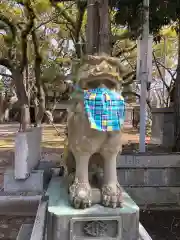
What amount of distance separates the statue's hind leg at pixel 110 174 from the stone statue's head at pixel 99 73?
1.48 feet

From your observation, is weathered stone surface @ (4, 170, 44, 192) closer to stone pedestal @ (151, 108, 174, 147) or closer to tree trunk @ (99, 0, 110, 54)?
tree trunk @ (99, 0, 110, 54)

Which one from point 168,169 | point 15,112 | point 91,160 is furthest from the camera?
point 15,112

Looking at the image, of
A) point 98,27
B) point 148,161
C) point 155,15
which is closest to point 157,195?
point 148,161

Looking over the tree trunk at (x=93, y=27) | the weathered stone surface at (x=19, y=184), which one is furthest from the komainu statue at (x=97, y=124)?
the tree trunk at (x=93, y=27)

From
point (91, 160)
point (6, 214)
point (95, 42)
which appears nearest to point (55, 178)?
point (91, 160)

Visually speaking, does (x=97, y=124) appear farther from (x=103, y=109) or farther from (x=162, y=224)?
(x=162, y=224)

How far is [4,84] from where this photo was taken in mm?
28031

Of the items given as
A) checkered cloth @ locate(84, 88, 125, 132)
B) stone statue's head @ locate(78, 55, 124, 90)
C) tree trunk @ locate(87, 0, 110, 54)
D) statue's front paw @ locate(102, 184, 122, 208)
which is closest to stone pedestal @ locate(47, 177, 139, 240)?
statue's front paw @ locate(102, 184, 122, 208)

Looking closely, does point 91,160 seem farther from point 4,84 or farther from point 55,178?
point 4,84

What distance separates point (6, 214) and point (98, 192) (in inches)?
102

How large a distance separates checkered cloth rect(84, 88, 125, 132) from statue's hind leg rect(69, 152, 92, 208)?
354 millimetres

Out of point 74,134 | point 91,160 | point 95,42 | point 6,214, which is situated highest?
point 95,42

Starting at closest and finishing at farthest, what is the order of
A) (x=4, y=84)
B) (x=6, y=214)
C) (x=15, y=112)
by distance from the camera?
(x=6, y=214), (x=4, y=84), (x=15, y=112)

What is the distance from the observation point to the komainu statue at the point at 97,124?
2.57m
